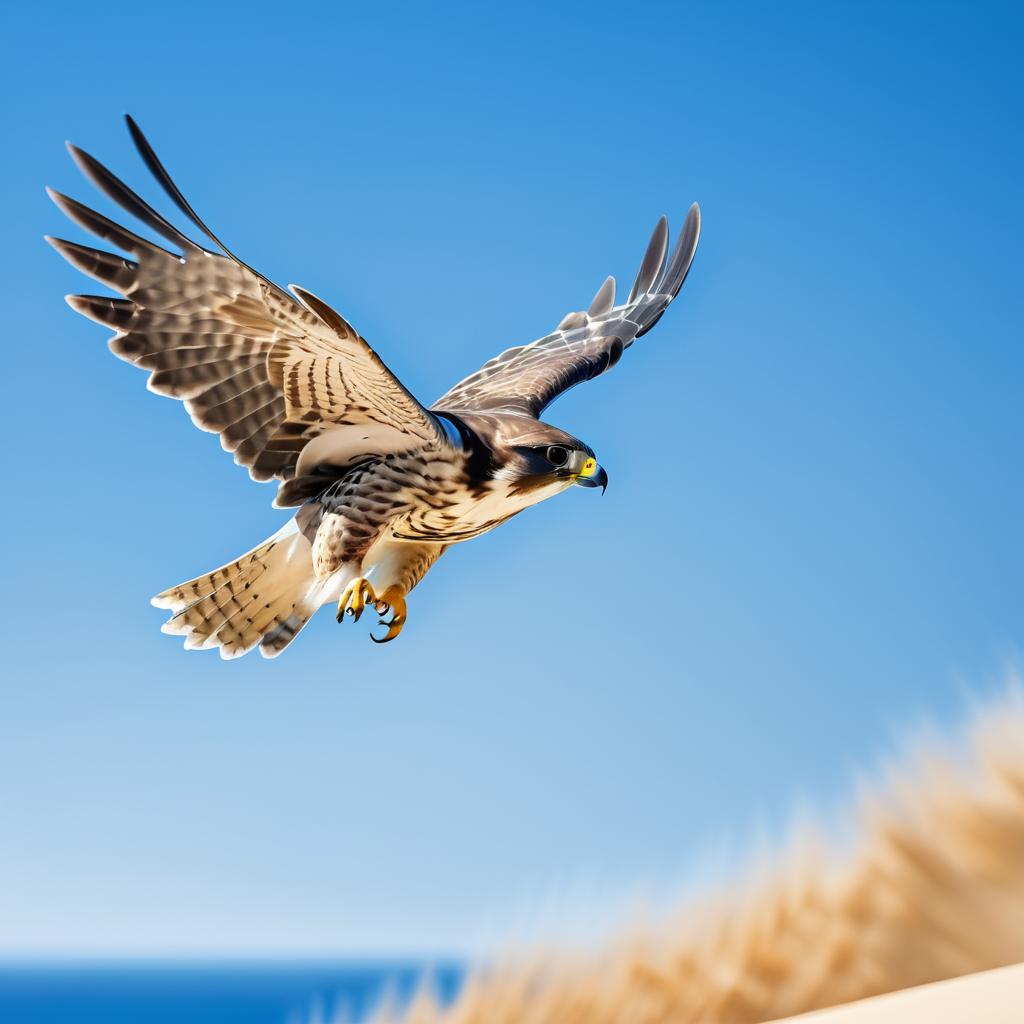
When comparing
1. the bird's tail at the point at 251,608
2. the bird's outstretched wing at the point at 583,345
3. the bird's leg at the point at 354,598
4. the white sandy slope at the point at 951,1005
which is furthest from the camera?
the bird's outstretched wing at the point at 583,345

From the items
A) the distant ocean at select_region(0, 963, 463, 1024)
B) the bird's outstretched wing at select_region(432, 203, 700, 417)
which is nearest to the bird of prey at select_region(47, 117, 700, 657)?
the bird's outstretched wing at select_region(432, 203, 700, 417)

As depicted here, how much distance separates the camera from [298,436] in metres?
4.21

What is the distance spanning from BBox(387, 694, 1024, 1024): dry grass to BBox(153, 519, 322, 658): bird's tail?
1505 millimetres

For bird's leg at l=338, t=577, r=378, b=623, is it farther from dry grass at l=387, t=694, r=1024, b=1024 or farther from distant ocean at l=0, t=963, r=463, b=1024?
distant ocean at l=0, t=963, r=463, b=1024

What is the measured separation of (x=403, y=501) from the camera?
4.13 m

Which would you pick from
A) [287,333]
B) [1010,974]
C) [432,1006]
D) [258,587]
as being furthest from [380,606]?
[1010,974]

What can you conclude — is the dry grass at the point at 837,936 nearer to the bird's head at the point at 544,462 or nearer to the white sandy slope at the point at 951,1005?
the white sandy slope at the point at 951,1005

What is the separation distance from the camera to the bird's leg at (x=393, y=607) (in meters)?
4.44

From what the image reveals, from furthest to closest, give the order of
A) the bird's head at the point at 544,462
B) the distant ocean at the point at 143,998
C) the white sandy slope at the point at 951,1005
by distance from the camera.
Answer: the distant ocean at the point at 143,998 < the bird's head at the point at 544,462 < the white sandy slope at the point at 951,1005

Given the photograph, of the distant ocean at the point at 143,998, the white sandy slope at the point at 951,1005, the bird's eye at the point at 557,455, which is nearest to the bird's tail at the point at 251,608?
the bird's eye at the point at 557,455

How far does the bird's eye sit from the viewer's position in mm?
4242

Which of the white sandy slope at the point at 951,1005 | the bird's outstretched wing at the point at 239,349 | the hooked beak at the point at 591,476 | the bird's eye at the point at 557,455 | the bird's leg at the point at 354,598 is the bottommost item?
the white sandy slope at the point at 951,1005

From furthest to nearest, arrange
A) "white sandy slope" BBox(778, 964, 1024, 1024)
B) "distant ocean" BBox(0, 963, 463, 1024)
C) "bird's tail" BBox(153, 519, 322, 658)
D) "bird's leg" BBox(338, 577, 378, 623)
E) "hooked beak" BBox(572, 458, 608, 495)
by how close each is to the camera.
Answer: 1. "distant ocean" BBox(0, 963, 463, 1024)
2. "bird's tail" BBox(153, 519, 322, 658)
3. "hooked beak" BBox(572, 458, 608, 495)
4. "bird's leg" BBox(338, 577, 378, 623)
5. "white sandy slope" BBox(778, 964, 1024, 1024)

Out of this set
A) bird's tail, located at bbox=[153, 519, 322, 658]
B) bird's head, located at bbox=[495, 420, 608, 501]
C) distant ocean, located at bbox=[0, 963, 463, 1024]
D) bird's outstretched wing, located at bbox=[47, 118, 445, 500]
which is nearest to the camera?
bird's outstretched wing, located at bbox=[47, 118, 445, 500]
